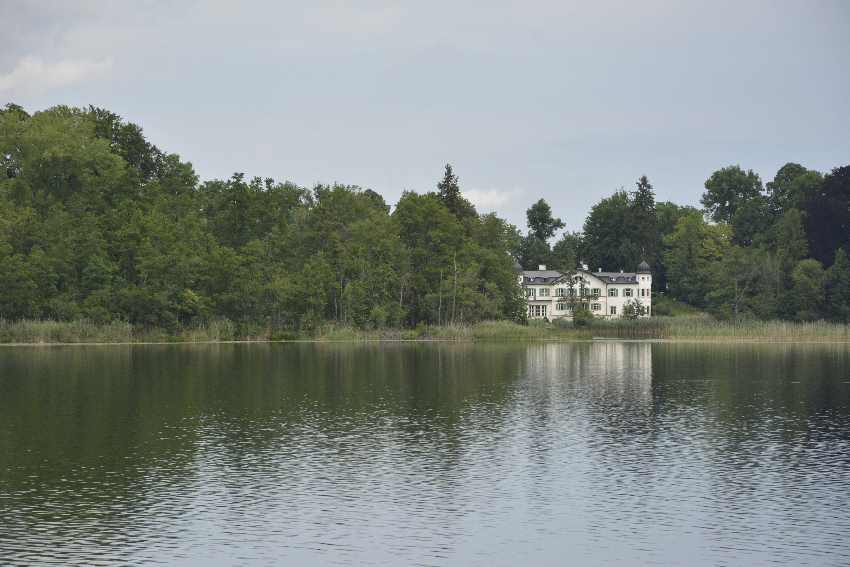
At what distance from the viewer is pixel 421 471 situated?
33094mm

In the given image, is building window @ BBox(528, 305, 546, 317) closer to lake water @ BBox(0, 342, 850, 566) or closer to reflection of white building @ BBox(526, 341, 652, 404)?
reflection of white building @ BBox(526, 341, 652, 404)

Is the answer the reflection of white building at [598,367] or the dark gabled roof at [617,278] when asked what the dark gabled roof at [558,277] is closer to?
the dark gabled roof at [617,278]

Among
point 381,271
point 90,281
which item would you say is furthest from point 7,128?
point 381,271

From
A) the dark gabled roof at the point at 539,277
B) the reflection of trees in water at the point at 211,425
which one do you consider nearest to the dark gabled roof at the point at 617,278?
the dark gabled roof at the point at 539,277

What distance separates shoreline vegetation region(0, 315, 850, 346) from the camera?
347ft

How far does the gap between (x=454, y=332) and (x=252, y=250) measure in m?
27.8

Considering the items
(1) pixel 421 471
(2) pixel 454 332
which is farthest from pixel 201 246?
(1) pixel 421 471

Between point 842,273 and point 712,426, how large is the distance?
10894 cm

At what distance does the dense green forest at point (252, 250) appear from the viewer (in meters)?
114

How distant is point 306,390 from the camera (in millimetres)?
58125

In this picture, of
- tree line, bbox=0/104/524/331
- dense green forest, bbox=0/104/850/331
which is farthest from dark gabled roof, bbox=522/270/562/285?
tree line, bbox=0/104/524/331

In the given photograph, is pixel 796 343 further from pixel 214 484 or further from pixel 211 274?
pixel 214 484

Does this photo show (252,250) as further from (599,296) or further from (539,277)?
(599,296)

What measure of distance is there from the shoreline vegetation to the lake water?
42608mm
